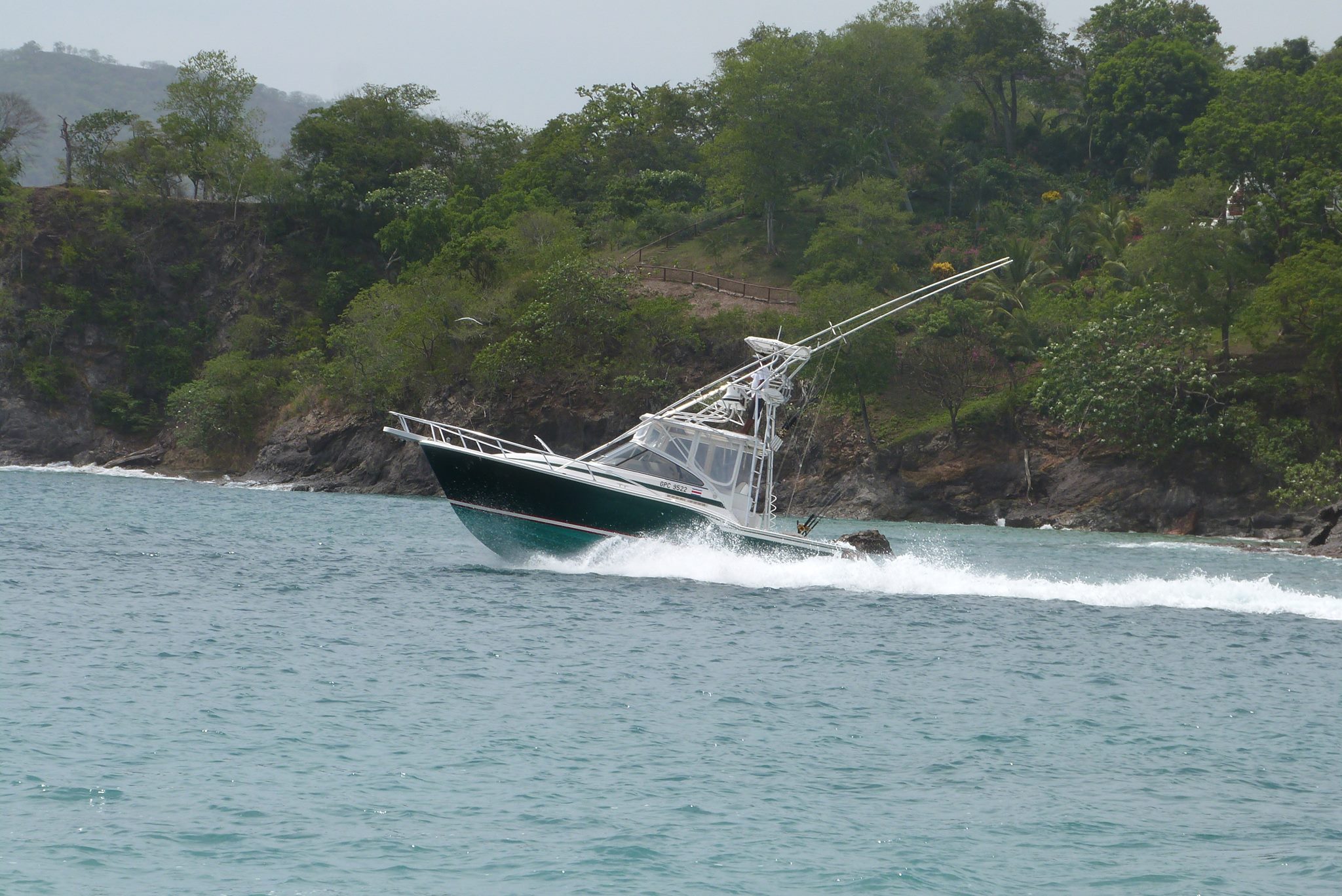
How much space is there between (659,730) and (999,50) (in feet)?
264

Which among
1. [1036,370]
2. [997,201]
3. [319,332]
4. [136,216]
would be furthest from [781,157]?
[136,216]

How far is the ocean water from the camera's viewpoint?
1143cm

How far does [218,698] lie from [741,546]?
13.2 metres

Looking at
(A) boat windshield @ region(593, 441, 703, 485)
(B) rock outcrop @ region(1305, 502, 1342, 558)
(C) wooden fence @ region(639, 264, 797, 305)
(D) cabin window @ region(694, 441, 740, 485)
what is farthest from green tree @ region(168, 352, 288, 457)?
(B) rock outcrop @ region(1305, 502, 1342, 558)

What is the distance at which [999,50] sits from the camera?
8712 cm

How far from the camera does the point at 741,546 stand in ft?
89.6

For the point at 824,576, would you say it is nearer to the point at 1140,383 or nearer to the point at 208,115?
the point at 1140,383

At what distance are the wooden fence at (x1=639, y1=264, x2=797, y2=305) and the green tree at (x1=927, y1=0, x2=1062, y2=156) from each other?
25.8 metres

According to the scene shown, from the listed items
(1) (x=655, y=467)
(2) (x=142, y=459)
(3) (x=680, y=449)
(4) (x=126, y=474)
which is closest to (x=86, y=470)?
(4) (x=126, y=474)

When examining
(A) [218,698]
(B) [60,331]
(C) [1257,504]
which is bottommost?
(A) [218,698]

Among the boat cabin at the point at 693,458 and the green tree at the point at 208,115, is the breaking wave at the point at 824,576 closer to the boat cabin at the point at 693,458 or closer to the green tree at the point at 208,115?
the boat cabin at the point at 693,458

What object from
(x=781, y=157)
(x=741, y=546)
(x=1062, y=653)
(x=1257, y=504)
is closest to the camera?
(x=1062, y=653)

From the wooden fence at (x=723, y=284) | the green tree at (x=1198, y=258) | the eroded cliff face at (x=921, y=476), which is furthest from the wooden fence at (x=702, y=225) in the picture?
the green tree at (x=1198, y=258)

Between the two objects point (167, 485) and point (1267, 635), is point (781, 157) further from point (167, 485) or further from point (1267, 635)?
point (1267, 635)
